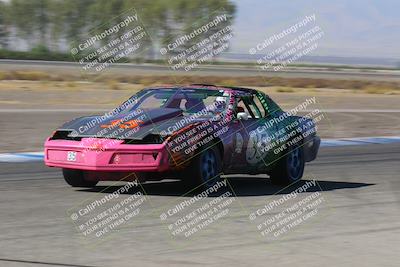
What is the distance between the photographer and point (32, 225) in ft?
26.3

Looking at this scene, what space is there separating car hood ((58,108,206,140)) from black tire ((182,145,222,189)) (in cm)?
41

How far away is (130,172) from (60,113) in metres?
15.3

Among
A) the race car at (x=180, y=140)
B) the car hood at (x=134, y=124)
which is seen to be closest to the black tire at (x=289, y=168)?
the race car at (x=180, y=140)

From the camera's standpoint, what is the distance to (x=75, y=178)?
10.7 metres

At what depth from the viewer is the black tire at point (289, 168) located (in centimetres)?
1171

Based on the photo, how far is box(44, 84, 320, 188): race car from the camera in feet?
32.2

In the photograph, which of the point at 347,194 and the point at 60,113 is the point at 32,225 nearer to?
the point at 347,194

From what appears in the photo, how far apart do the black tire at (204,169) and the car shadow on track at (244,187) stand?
15cm

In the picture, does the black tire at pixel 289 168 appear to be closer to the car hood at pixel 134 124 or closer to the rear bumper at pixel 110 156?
the car hood at pixel 134 124

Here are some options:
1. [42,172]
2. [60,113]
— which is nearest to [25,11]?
[60,113]
